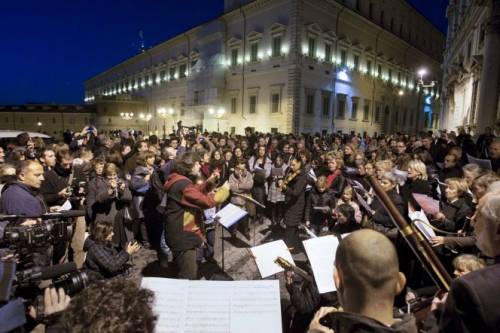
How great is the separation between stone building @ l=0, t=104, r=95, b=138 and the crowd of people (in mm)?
56121

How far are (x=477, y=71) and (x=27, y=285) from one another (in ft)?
63.7

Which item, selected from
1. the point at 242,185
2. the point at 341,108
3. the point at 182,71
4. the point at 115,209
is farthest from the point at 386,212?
the point at 182,71

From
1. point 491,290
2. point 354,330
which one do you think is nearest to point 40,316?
point 354,330

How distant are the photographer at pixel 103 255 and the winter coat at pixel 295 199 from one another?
10.4 ft

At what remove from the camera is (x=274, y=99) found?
85.4ft

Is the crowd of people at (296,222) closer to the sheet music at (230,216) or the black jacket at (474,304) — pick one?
the black jacket at (474,304)

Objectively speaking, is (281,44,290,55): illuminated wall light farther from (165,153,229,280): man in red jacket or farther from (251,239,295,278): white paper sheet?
(251,239,295,278): white paper sheet

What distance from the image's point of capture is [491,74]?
11930mm

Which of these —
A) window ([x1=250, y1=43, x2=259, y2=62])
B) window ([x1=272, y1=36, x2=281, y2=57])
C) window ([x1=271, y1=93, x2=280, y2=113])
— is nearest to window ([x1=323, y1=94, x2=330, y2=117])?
window ([x1=271, y1=93, x2=280, y2=113])

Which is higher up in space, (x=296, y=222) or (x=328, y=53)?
(x=328, y=53)

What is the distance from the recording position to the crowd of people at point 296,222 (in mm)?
1445

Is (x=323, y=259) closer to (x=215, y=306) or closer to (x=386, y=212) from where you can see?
(x=215, y=306)

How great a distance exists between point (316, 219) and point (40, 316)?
5212mm

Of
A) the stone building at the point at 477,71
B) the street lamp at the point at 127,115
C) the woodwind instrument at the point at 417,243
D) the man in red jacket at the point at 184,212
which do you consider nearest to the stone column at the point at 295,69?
the stone building at the point at 477,71
